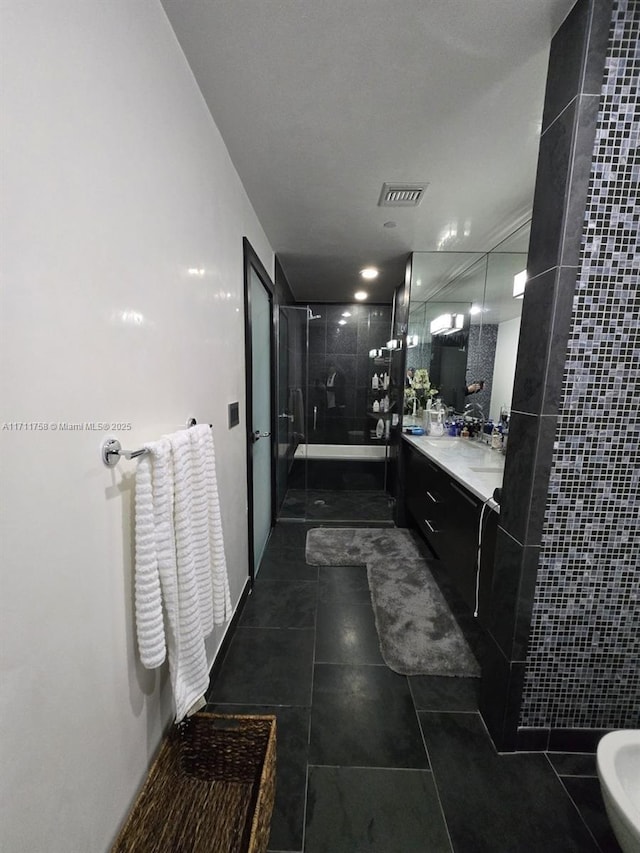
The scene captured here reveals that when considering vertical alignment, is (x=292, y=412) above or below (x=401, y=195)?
below

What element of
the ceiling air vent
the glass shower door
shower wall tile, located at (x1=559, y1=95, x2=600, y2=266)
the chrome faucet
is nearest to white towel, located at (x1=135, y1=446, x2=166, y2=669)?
shower wall tile, located at (x1=559, y1=95, x2=600, y2=266)

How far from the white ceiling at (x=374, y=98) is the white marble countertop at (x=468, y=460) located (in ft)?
5.16

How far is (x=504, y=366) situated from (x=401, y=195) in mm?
1458

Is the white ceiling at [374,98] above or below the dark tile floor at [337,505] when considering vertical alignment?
above

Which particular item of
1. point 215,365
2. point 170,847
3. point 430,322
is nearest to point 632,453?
point 215,365

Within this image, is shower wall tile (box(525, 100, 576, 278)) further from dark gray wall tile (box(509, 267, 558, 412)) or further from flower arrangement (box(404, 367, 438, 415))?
flower arrangement (box(404, 367, 438, 415))

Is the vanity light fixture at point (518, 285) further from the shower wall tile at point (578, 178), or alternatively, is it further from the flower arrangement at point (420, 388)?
the shower wall tile at point (578, 178)

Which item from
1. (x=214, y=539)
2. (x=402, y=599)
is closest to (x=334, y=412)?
(x=402, y=599)

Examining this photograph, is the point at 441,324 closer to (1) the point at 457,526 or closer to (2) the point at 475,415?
(2) the point at 475,415

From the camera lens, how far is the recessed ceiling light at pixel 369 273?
3.31 m

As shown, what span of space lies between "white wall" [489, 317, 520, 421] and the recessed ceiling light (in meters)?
1.34

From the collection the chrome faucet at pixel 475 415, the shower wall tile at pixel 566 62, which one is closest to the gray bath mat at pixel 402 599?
the chrome faucet at pixel 475 415

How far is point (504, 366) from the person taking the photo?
2619 millimetres

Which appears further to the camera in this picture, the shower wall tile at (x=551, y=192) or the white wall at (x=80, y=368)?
the shower wall tile at (x=551, y=192)
